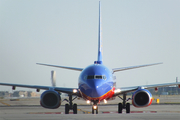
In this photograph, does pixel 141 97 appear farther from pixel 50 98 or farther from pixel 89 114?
pixel 89 114

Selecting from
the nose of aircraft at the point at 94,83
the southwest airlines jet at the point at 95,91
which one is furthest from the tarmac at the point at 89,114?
the nose of aircraft at the point at 94,83

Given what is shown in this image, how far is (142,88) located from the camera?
26859mm

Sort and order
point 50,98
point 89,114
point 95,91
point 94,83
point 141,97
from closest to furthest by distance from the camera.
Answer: point 89,114 < point 95,91 < point 94,83 < point 141,97 < point 50,98

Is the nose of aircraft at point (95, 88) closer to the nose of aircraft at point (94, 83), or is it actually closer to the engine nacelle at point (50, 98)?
the nose of aircraft at point (94, 83)

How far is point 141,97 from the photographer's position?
85.6ft

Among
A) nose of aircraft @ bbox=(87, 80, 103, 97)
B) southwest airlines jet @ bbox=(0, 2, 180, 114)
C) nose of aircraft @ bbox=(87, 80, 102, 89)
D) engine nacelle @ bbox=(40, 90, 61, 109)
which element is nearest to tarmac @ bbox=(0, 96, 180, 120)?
engine nacelle @ bbox=(40, 90, 61, 109)

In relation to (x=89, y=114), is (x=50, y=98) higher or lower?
higher

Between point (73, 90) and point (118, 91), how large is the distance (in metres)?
3.63

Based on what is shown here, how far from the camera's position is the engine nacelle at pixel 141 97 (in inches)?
1019

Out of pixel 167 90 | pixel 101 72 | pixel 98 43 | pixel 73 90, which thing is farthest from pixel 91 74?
pixel 167 90

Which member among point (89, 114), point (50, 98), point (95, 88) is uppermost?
point (95, 88)

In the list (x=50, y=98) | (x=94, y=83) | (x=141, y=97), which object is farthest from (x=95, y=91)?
(x=50, y=98)

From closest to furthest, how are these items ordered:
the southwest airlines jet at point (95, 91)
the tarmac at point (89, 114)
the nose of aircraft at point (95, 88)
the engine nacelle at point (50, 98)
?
the tarmac at point (89, 114) < the nose of aircraft at point (95, 88) < the southwest airlines jet at point (95, 91) < the engine nacelle at point (50, 98)

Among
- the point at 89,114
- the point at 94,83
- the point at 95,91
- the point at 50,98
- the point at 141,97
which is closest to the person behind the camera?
the point at 89,114
